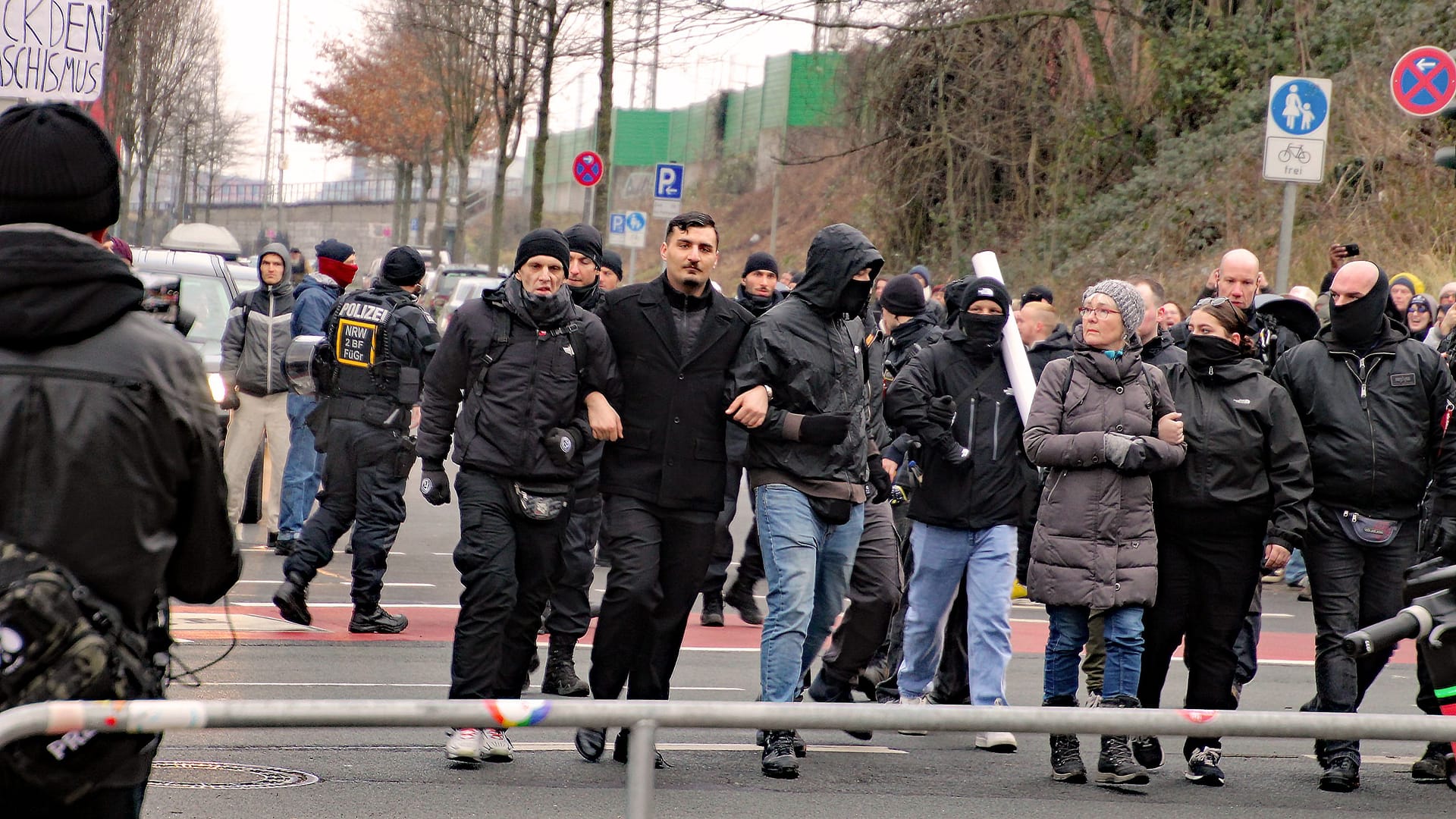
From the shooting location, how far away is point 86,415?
10.2 feet

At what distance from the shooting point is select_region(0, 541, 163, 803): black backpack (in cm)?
299

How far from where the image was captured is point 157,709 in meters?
2.94

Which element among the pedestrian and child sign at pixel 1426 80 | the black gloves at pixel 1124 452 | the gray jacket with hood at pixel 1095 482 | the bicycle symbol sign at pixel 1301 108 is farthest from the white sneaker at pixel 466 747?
the pedestrian and child sign at pixel 1426 80

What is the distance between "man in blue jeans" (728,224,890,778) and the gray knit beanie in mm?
958

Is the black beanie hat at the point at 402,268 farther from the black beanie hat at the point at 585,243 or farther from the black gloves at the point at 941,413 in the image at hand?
the black gloves at the point at 941,413

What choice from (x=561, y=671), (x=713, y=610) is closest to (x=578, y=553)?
(x=561, y=671)

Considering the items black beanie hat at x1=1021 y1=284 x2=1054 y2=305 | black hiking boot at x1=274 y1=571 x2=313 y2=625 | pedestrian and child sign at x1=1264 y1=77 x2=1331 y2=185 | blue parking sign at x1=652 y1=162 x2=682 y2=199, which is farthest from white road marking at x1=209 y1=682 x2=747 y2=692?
blue parking sign at x1=652 y1=162 x2=682 y2=199

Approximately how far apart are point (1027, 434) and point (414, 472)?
1267 cm

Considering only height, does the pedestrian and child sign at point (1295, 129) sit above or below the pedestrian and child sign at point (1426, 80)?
below

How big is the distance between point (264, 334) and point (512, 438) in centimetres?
645

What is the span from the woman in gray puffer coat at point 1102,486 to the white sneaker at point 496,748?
2126 mm

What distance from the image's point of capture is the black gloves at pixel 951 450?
740 cm

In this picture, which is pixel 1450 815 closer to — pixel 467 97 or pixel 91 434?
pixel 91 434

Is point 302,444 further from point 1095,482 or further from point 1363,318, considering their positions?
point 1363,318
